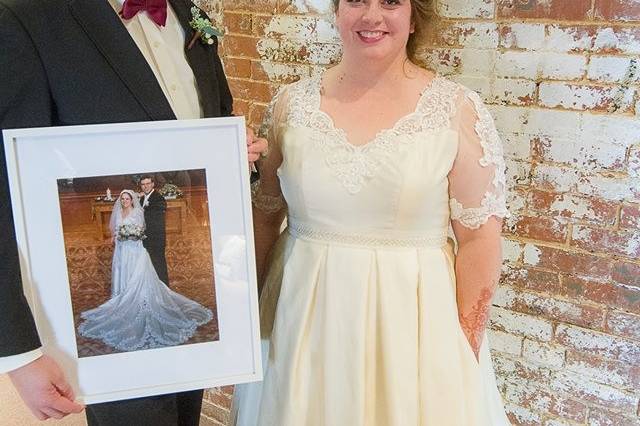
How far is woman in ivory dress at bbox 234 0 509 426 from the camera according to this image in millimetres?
1226

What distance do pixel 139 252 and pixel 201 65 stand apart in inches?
17.9

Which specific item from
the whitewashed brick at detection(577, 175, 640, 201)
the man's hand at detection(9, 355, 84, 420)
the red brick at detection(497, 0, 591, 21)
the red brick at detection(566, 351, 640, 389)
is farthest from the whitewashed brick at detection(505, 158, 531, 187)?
the man's hand at detection(9, 355, 84, 420)

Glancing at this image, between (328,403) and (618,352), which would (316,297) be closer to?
(328,403)

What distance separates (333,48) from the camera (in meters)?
1.88

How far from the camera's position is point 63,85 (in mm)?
1060

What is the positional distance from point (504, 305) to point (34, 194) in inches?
49.1

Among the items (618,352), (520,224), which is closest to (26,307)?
(520,224)

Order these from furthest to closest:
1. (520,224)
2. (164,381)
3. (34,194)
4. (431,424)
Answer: (520,224) < (431,424) < (164,381) < (34,194)

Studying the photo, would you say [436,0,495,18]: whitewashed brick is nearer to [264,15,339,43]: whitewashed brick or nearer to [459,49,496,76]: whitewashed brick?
[459,49,496,76]: whitewashed brick

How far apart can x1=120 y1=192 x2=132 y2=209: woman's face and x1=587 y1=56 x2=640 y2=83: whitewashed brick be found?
1.07 metres

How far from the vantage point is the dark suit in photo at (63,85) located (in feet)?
3.27

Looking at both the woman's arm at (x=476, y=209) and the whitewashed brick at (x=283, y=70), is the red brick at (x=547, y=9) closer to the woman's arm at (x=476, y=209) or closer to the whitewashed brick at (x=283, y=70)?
the woman's arm at (x=476, y=209)

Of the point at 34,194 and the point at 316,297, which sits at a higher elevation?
the point at 34,194

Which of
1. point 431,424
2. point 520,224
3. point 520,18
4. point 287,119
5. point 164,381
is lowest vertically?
point 431,424
